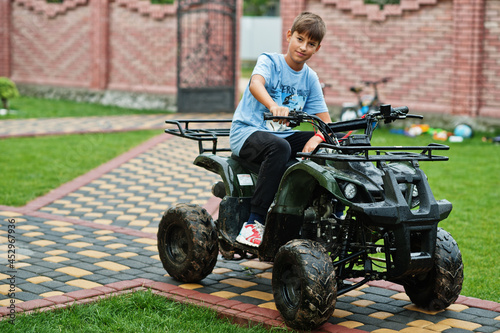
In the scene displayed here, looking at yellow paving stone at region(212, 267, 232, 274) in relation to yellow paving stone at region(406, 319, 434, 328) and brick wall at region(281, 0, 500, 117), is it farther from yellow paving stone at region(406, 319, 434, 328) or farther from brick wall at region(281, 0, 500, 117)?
brick wall at region(281, 0, 500, 117)

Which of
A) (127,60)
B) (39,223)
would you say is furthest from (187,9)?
(39,223)

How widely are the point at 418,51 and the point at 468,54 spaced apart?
3.81ft

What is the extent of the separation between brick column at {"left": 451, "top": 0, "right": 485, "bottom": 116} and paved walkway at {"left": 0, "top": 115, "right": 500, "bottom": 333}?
735 centimetres

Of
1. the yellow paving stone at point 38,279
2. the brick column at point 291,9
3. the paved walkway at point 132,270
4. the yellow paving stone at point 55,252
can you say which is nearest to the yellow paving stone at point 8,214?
the paved walkway at point 132,270

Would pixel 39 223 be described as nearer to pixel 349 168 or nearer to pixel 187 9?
pixel 349 168

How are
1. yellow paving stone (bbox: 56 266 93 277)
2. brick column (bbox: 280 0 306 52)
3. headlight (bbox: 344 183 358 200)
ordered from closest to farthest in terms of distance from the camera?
headlight (bbox: 344 183 358 200), yellow paving stone (bbox: 56 266 93 277), brick column (bbox: 280 0 306 52)

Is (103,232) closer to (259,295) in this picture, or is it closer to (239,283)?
(239,283)

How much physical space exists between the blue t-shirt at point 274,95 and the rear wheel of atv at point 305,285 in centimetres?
102

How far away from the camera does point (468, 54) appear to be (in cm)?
1460

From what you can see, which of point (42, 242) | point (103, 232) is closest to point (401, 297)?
point (103, 232)

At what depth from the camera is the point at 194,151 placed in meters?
12.0

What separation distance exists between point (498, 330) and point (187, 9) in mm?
14297

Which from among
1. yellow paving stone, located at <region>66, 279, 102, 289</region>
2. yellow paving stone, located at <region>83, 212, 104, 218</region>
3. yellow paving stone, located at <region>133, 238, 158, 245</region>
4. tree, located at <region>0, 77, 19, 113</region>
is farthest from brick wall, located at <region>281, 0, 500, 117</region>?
yellow paving stone, located at <region>66, 279, 102, 289</region>

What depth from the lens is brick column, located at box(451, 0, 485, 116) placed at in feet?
47.5
